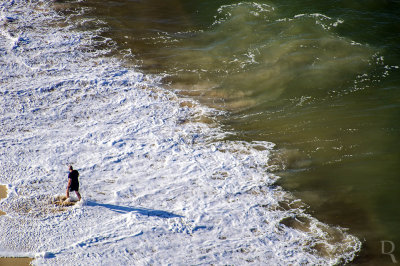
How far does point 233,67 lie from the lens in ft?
58.0

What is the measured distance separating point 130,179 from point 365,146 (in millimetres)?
7813

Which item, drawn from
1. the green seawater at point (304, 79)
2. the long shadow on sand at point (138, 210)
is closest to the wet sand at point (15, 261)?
the long shadow on sand at point (138, 210)

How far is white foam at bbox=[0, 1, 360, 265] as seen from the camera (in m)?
10.1

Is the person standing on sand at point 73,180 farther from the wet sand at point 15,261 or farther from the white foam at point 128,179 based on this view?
the wet sand at point 15,261

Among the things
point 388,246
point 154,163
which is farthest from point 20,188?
point 388,246

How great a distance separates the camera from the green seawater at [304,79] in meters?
11.9

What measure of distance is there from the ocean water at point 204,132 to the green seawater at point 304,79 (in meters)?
0.06

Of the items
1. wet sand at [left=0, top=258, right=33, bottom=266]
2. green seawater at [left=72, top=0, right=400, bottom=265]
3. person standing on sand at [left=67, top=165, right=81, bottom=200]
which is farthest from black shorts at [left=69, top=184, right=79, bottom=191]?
green seawater at [left=72, top=0, right=400, bottom=265]

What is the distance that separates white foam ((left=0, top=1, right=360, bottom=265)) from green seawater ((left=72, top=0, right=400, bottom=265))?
2.92 feet

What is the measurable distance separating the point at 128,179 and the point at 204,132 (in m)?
3.32

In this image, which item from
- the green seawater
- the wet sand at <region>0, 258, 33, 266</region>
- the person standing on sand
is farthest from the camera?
the green seawater

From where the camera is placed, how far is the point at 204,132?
1408 centimetres

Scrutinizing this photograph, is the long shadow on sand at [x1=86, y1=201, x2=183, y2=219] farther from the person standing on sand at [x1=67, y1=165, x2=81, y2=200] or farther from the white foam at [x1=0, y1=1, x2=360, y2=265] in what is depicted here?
the person standing on sand at [x1=67, y1=165, x2=81, y2=200]

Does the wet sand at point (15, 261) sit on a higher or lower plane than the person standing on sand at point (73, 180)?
lower
